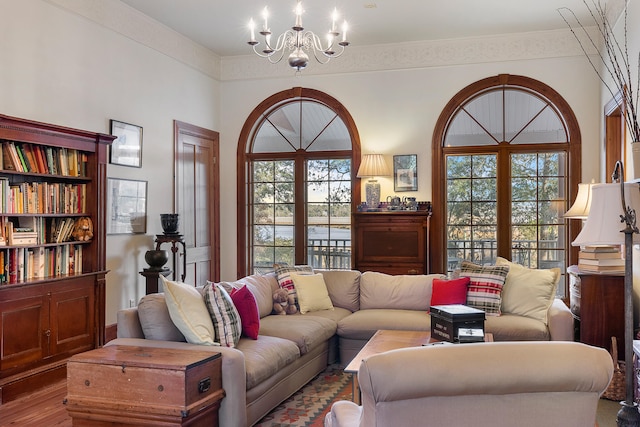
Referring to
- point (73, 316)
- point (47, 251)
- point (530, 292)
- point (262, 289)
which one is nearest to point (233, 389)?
point (262, 289)

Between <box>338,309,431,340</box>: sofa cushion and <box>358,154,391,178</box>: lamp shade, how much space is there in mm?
2413

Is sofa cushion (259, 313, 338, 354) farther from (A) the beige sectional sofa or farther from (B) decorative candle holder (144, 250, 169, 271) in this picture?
(B) decorative candle holder (144, 250, 169, 271)

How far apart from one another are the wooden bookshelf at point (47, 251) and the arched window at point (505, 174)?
390 cm

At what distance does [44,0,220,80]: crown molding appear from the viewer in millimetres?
5520

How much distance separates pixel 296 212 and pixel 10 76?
3.95m

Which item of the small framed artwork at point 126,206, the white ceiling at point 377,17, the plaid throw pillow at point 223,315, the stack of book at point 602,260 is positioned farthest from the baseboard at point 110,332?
the stack of book at point 602,260

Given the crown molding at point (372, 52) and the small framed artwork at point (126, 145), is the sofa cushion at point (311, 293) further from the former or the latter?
the crown molding at point (372, 52)

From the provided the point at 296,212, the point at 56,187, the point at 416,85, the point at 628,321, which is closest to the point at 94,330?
the point at 56,187

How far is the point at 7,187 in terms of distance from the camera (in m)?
4.43

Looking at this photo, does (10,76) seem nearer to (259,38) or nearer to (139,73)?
(139,73)

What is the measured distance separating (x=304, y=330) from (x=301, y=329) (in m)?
0.02

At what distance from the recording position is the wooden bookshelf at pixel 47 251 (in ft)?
14.2

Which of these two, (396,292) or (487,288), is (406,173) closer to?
(396,292)

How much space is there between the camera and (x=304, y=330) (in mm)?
4641
